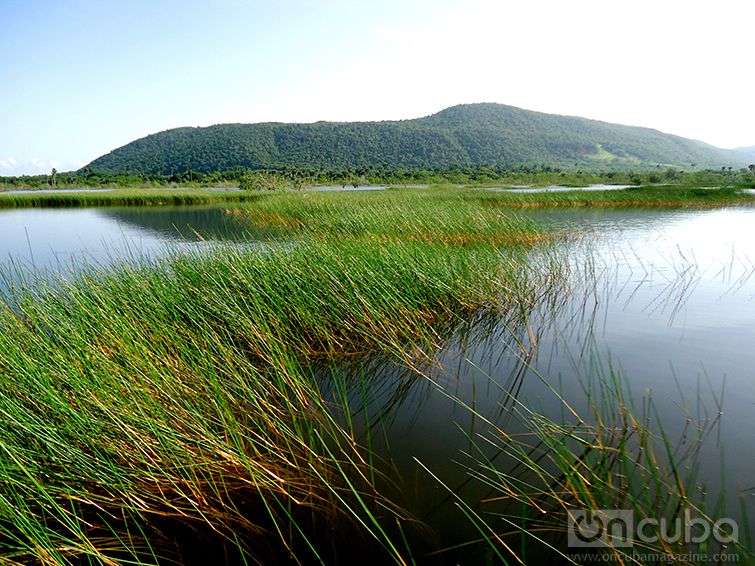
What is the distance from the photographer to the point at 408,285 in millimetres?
6145

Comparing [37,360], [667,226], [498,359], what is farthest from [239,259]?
[667,226]

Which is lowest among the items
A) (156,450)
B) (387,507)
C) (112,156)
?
(387,507)

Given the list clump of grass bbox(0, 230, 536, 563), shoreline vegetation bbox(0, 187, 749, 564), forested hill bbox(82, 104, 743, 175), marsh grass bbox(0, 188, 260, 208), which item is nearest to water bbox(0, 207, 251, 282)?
marsh grass bbox(0, 188, 260, 208)

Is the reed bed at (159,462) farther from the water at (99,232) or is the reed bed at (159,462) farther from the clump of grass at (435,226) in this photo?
the water at (99,232)

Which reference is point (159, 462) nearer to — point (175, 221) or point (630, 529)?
point (630, 529)

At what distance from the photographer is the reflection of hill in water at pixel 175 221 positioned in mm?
17781

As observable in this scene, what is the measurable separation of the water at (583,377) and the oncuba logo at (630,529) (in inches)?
20.8

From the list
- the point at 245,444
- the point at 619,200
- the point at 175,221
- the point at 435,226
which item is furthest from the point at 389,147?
the point at 245,444

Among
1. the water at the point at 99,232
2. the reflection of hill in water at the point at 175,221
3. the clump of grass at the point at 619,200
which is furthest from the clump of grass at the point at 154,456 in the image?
the clump of grass at the point at 619,200

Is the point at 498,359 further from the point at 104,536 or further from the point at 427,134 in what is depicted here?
the point at 427,134

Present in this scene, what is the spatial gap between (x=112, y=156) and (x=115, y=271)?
160488 millimetres

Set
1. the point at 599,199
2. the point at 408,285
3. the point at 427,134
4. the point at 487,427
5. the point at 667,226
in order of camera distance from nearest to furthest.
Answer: the point at 487,427
the point at 408,285
the point at 667,226
the point at 599,199
the point at 427,134

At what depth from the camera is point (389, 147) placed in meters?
125

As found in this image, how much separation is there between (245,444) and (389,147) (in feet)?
422
